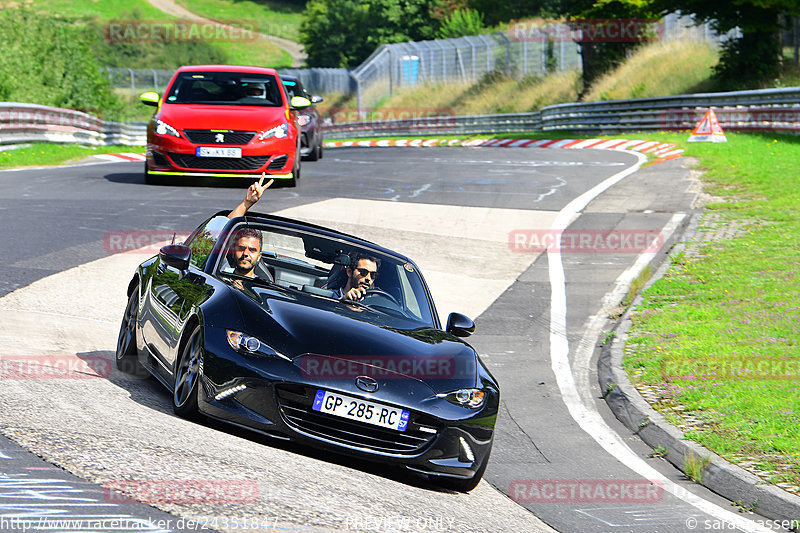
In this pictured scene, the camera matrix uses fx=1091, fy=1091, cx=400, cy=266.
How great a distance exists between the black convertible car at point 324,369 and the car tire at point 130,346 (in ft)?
1.92

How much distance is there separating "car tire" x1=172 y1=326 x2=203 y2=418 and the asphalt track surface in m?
0.11

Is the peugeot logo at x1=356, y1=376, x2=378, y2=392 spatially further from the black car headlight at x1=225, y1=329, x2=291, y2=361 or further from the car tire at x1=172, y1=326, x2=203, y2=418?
the car tire at x1=172, y1=326, x2=203, y2=418

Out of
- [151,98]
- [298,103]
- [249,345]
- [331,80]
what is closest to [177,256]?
[249,345]

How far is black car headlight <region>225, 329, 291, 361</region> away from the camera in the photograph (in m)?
6.21

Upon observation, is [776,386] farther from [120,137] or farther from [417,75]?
[417,75]

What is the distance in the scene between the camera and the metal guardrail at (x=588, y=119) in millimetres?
26953

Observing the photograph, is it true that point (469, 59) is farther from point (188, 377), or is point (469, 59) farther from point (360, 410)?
point (360, 410)

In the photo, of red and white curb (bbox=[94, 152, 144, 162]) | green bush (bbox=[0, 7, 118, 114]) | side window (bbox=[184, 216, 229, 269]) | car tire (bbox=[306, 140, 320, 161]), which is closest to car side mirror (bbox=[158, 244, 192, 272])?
side window (bbox=[184, 216, 229, 269])

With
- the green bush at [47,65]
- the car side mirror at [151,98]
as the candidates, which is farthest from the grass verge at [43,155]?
the green bush at [47,65]

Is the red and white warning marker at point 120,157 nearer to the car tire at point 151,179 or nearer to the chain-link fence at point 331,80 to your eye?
the car tire at point 151,179

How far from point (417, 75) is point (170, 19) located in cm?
6494

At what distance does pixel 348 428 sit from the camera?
20.1 feet

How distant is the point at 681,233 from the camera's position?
15891 millimetres

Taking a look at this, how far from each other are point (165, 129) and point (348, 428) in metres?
12.2
